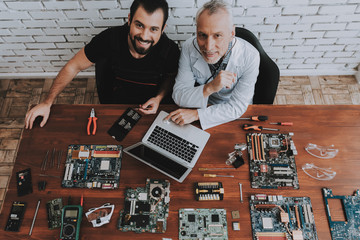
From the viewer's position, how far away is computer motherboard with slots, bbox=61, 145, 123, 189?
1.46 meters

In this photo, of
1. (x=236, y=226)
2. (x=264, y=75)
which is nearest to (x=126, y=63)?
(x=264, y=75)

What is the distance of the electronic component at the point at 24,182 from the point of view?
1447 millimetres

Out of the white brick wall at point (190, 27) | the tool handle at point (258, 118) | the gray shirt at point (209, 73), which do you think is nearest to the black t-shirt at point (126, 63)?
the gray shirt at point (209, 73)

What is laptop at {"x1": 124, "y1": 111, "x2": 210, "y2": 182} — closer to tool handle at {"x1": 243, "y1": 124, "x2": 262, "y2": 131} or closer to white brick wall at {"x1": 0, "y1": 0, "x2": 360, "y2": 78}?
tool handle at {"x1": 243, "y1": 124, "x2": 262, "y2": 131}

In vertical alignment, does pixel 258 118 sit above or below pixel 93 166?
above

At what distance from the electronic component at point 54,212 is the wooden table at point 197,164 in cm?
3

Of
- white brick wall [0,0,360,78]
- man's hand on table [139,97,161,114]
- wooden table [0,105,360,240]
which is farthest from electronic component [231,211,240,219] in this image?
white brick wall [0,0,360,78]

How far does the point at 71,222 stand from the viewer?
1334 millimetres

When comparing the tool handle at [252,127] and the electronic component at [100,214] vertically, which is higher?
the tool handle at [252,127]

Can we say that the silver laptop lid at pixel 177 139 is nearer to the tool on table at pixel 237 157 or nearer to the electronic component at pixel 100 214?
the tool on table at pixel 237 157

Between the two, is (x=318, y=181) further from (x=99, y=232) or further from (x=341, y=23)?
(x=341, y=23)

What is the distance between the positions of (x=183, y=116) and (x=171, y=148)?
0.74 ft

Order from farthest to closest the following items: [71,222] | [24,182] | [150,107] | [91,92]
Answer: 1. [91,92]
2. [150,107]
3. [24,182]
4. [71,222]

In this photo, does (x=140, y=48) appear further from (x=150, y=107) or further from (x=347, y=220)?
(x=347, y=220)
